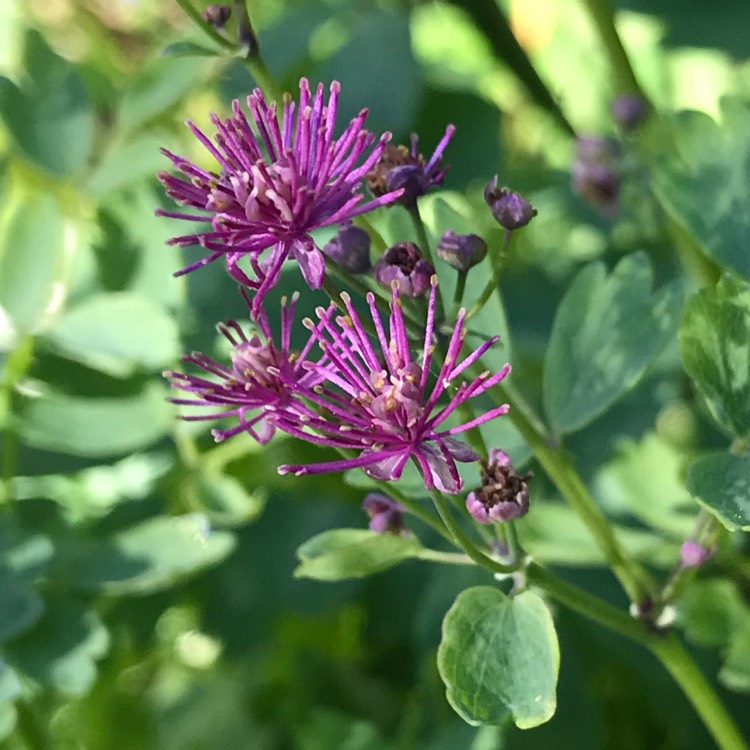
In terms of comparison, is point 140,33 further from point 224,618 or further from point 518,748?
point 518,748

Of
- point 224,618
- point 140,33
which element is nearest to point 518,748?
point 224,618

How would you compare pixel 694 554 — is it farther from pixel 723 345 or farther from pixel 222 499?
pixel 222 499

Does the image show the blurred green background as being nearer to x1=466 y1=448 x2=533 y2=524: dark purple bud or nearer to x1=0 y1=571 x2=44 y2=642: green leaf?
x1=0 y1=571 x2=44 y2=642: green leaf

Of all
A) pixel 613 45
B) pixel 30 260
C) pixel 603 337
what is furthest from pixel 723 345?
pixel 30 260

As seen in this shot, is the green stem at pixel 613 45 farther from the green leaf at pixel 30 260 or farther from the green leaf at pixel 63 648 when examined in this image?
the green leaf at pixel 63 648

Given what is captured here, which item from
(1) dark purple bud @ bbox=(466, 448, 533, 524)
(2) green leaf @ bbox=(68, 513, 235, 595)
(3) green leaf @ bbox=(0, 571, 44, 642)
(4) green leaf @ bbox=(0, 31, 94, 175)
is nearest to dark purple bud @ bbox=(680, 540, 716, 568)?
(1) dark purple bud @ bbox=(466, 448, 533, 524)

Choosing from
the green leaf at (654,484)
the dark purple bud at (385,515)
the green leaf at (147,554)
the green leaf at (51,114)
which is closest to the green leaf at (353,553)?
the dark purple bud at (385,515)
